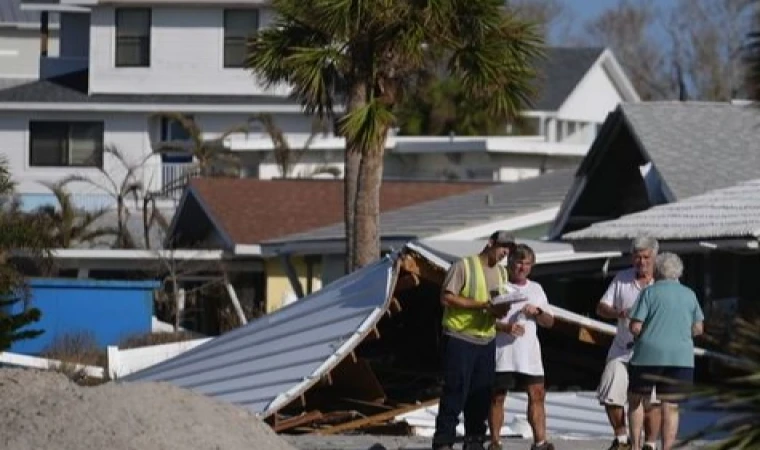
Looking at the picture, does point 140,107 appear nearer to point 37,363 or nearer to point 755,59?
point 37,363

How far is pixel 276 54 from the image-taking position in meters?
28.2

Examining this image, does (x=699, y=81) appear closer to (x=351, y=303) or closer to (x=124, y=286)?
(x=124, y=286)

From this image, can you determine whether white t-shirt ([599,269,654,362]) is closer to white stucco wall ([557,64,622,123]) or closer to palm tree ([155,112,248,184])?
palm tree ([155,112,248,184])

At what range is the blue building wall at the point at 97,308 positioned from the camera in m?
34.4

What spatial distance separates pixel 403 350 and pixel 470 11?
7220 millimetres

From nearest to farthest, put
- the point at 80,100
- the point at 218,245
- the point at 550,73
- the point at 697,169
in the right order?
the point at 697,169
the point at 218,245
the point at 80,100
the point at 550,73

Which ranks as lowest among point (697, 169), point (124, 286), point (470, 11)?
point (124, 286)

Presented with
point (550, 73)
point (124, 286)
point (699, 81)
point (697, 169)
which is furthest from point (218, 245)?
point (699, 81)

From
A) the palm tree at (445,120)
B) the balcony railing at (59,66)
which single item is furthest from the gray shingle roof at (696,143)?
the palm tree at (445,120)

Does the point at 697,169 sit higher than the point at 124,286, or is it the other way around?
the point at 697,169

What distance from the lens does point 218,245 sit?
128ft

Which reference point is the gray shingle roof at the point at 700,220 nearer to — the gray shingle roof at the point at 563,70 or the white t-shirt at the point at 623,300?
the white t-shirt at the point at 623,300

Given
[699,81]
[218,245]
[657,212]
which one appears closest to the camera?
[657,212]

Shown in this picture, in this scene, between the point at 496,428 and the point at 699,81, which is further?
the point at 699,81
